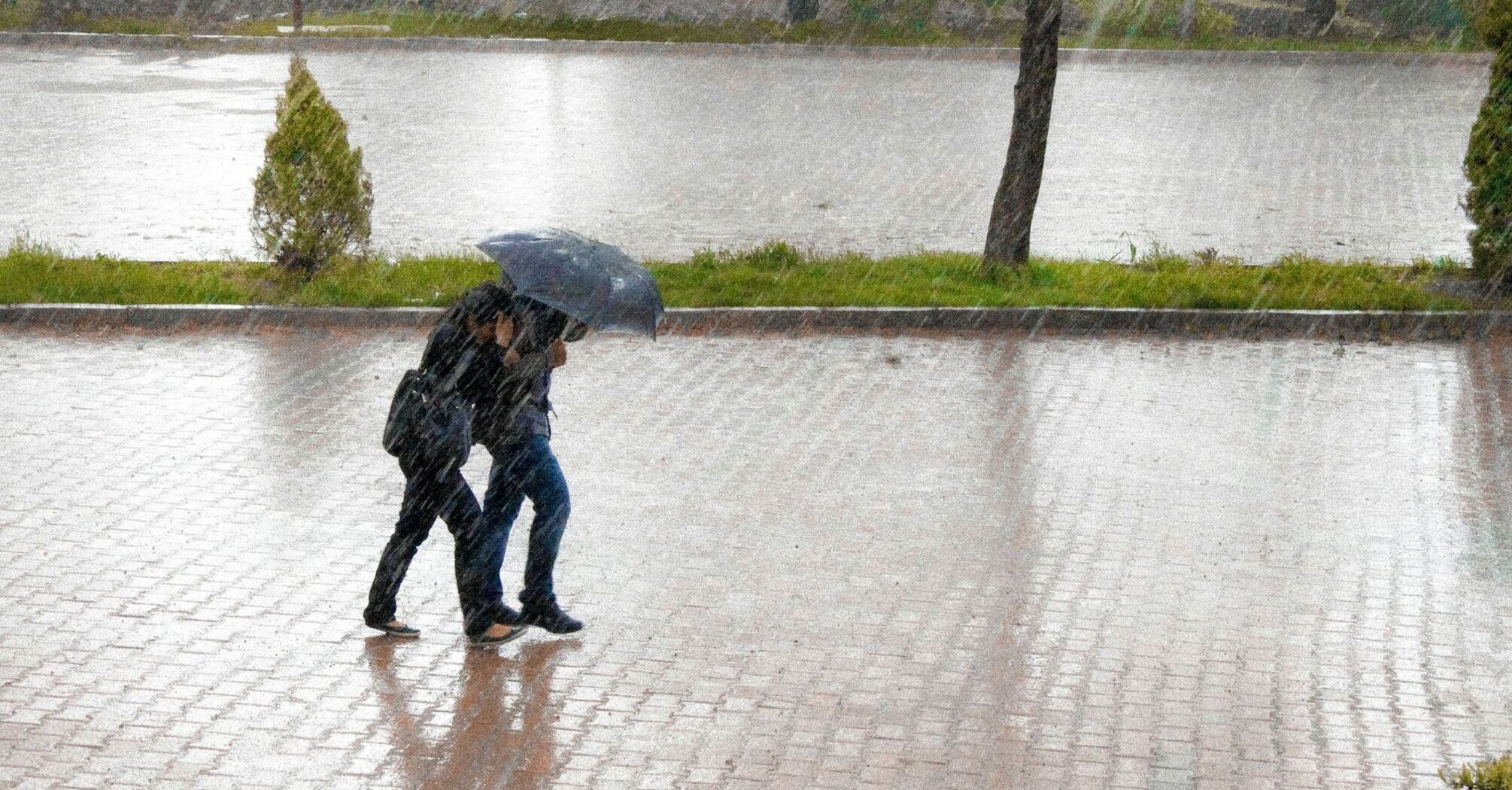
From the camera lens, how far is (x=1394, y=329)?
12414 millimetres

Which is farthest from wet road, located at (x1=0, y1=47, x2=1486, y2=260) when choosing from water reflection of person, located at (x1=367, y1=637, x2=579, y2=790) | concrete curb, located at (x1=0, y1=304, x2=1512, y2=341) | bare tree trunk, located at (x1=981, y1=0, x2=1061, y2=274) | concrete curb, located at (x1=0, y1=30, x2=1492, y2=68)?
water reflection of person, located at (x1=367, y1=637, x2=579, y2=790)

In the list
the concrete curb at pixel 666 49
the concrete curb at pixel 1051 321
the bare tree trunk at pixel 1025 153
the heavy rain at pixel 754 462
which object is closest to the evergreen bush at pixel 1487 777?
the heavy rain at pixel 754 462

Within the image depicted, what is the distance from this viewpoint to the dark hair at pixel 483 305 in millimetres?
6711

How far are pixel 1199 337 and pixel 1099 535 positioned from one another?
14.0 ft

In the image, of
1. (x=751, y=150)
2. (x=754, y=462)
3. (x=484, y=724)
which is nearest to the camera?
(x=484, y=724)

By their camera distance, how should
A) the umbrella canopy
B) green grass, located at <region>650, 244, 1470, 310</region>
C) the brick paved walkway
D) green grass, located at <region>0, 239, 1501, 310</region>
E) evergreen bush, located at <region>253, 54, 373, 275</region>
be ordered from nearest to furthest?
the brick paved walkway → the umbrella canopy → green grass, located at <region>0, 239, 1501, 310</region> → green grass, located at <region>650, 244, 1470, 310</region> → evergreen bush, located at <region>253, 54, 373, 275</region>

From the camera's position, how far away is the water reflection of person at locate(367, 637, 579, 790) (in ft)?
19.5

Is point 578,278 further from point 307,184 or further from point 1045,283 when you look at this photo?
point 1045,283

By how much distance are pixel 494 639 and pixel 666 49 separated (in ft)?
79.7

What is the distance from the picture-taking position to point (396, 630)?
7.05 m

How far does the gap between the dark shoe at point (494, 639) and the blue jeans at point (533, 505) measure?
0.11 m

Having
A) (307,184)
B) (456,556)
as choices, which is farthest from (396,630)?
(307,184)

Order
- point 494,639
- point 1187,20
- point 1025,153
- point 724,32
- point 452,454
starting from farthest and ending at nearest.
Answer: point 1187,20, point 724,32, point 1025,153, point 494,639, point 452,454

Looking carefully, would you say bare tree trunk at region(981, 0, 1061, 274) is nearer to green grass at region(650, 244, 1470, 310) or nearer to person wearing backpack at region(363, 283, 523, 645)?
green grass at region(650, 244, 1470, 310)
